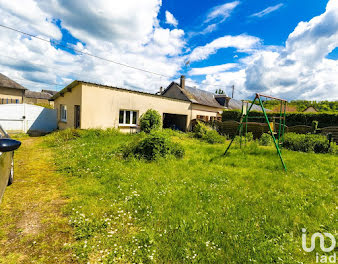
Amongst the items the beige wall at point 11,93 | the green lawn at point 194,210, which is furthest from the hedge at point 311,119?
the beige wall at point 11,93

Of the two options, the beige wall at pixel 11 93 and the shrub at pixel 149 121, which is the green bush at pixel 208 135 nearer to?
the shrub at pixel 149 121

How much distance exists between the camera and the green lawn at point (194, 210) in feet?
7.73

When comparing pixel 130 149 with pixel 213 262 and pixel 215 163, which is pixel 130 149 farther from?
pixel 213 262

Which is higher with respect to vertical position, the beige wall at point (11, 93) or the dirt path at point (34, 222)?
→ the beige wall at point (11, 93)

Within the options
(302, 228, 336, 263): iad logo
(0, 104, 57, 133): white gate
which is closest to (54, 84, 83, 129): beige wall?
(0, 104, 57, 133): white gate

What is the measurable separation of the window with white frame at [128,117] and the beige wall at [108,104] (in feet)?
1.22

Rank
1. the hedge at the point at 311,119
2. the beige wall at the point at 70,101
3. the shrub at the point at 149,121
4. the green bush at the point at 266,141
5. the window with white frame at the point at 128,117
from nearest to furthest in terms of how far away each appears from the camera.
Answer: the green bush at the point at 266,141
the beige wall at the point at 70,101
the shrub at the point at 149,121
the window with white frame at the point at 128,117
the hedge at the point at 311,119

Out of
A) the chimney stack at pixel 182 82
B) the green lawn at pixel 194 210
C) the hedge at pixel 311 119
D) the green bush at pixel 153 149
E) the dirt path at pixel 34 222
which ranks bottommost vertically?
the dirt path at pixel 34 222

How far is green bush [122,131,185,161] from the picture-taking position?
6.63 m

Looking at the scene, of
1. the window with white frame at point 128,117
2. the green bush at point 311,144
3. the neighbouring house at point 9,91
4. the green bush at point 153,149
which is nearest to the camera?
the green bush at point 153,149

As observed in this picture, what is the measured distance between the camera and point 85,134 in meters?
10.3

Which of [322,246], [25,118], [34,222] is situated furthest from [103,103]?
[322,246]

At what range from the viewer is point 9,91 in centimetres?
2419

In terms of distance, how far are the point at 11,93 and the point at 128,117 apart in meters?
23.3
